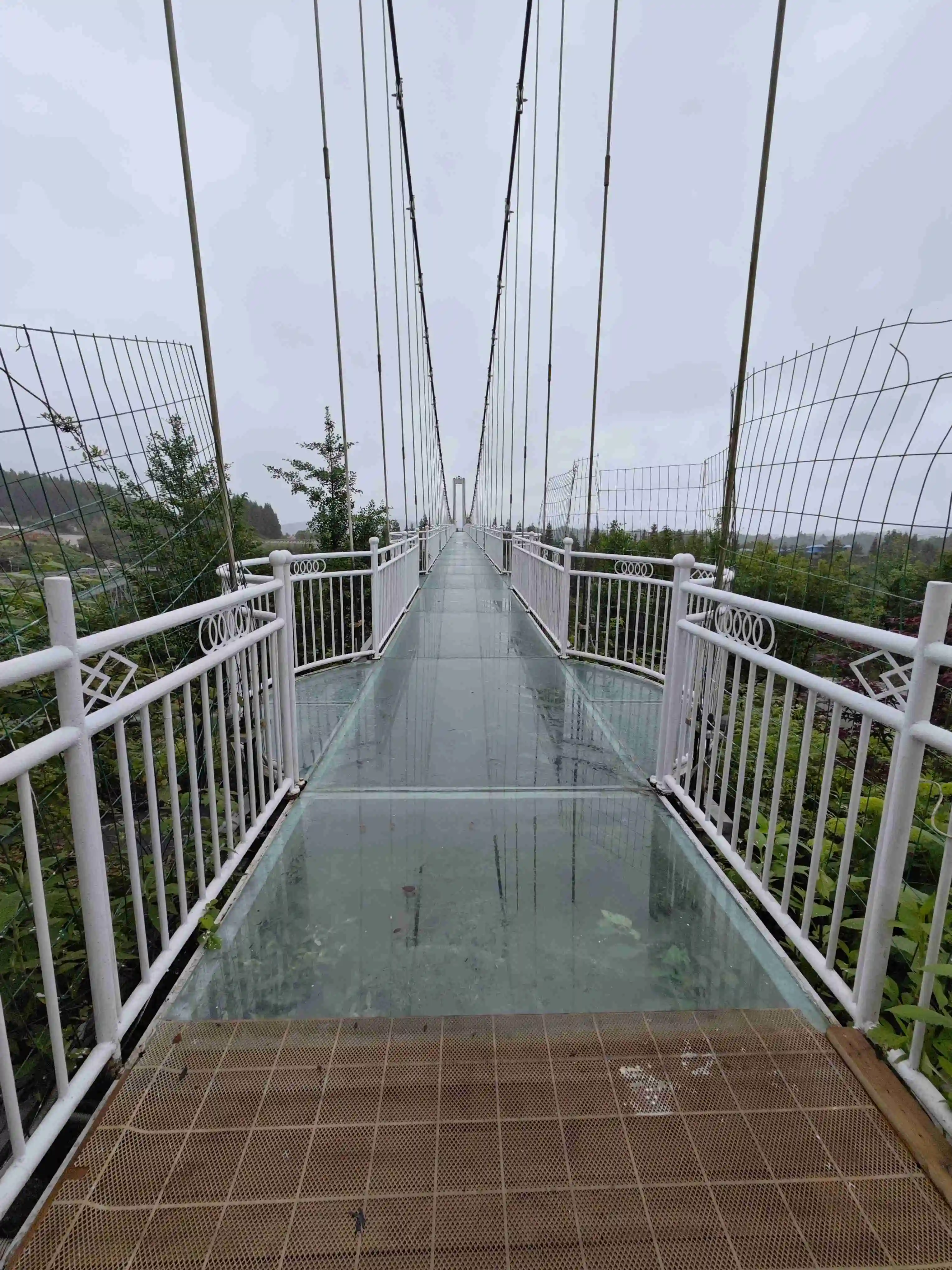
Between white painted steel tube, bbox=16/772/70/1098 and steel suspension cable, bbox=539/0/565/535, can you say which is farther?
steel suspension cable, bbox=539/0/565/535

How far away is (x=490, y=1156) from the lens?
1011mm

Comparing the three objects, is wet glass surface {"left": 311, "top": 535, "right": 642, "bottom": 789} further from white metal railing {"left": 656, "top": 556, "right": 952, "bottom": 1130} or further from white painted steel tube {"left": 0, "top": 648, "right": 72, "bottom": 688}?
white painted steel tube {"left": 0, "top": 648, "right": 72, "bottom": 688}

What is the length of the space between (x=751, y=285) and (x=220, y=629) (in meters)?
2.14

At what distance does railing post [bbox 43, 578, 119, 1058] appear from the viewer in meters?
1.00

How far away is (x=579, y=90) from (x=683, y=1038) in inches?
347

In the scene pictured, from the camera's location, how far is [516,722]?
3.22 meters

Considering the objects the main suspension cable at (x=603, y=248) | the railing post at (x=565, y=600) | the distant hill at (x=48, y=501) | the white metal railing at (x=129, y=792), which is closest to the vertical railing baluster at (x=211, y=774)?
the white metal railing at (x=129, y=792)

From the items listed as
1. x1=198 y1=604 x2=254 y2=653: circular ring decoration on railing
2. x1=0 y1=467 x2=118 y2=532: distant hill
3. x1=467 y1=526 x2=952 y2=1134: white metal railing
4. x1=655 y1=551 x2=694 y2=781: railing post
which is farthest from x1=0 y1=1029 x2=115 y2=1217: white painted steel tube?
x1=655 y1=551 x2=694 y2=781: railing post

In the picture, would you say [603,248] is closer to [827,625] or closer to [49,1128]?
[827,625]

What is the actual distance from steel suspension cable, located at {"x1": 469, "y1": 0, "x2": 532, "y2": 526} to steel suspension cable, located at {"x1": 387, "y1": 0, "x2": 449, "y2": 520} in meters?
0.47

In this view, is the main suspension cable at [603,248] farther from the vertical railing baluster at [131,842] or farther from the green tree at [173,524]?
the vertical railing baluster at [131,842]

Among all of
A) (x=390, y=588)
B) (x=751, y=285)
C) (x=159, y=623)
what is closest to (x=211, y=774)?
(x=159, y=623)

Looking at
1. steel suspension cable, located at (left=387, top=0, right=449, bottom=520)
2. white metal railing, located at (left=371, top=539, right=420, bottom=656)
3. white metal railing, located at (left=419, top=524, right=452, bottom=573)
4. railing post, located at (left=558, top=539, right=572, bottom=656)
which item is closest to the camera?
railing post, located at (left=558, top=539, right=572, bottom=656)

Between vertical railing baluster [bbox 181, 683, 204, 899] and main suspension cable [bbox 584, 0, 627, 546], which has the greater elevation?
main suspension cable [bbox 584, 0, 627, 546]
